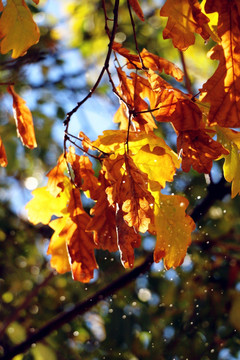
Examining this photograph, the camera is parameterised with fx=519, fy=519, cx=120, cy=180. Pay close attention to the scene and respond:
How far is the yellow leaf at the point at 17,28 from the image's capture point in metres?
0.85

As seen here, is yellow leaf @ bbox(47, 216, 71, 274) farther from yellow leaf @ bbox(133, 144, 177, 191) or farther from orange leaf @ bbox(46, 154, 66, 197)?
yellow leaf @ bbox(133, 144, 177, 191)

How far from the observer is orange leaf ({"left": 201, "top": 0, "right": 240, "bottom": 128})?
669mm

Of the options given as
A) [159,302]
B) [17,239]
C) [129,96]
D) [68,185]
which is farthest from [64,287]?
[129,96]

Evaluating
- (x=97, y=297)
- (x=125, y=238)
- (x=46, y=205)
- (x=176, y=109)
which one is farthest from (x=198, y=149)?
(x=97, y=297)

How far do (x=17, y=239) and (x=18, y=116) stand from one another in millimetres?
1460

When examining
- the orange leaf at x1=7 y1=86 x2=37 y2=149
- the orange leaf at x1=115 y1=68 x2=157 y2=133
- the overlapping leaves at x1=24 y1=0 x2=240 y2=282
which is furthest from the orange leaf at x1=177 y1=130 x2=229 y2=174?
the orange leaf at x1=7 y1=86 x2=37 y2=149

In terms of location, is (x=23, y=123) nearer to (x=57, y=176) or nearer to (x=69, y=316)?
(x=57, y=176)

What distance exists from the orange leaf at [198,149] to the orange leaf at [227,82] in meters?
0.07

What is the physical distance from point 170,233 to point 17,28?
1.39 ft

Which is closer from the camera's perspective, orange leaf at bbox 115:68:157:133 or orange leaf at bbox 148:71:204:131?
orange leaf at bbox 148:71:204:131

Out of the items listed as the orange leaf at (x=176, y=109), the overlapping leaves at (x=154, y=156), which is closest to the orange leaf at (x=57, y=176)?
the overlapping leaves at (x=154, y=156)

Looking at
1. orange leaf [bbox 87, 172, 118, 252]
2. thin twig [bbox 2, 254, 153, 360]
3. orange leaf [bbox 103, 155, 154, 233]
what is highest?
orange leaf [bbox 103, 155, 154, 233]

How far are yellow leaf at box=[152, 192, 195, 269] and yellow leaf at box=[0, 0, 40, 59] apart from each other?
332 millimetres

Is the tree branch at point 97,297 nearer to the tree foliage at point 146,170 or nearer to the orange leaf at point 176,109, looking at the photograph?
the tree foliage at point 146,170
